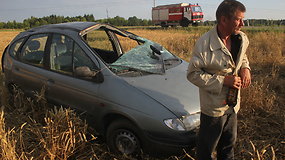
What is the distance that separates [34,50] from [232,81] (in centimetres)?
322

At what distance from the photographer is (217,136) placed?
6.51 ft

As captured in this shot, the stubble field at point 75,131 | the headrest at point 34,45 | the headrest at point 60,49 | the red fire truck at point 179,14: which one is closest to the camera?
the stubble field at point 75,131

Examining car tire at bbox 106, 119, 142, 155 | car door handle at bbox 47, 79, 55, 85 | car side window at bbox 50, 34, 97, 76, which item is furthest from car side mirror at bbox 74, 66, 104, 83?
car door handle at bbox 47, 79, 55, 85

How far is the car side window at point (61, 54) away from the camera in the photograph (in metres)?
3.17

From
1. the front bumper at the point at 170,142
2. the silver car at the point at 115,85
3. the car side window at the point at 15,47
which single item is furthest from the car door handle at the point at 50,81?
the front bumper at the point at 170,142

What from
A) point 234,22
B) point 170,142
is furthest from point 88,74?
point 234,22

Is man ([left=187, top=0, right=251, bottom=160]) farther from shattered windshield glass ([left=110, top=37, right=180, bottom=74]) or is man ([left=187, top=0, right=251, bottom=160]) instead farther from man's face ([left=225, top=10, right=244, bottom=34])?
shattered windshield glass ([left=110, top=37, right=180, bottom=74])

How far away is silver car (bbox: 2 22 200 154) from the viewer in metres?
2.32

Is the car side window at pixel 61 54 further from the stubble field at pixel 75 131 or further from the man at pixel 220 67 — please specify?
the man at pixel 220 67

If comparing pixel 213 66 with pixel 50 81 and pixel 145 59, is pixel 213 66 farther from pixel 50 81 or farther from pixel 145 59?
pixel 50 81

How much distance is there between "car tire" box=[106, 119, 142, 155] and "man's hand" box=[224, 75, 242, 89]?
112 cm

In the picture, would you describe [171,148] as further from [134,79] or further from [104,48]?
[104,48]

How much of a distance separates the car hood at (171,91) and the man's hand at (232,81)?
75 centimetres

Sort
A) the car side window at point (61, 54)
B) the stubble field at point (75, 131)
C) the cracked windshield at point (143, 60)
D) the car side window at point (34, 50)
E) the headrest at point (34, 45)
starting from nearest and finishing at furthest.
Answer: the stubble field at point (75, 131) → the cracked windshield at point (143, 60) → the car side window at point (61, 54) → the car side window at point (34, 50) → the headrest at point (34, 45)
